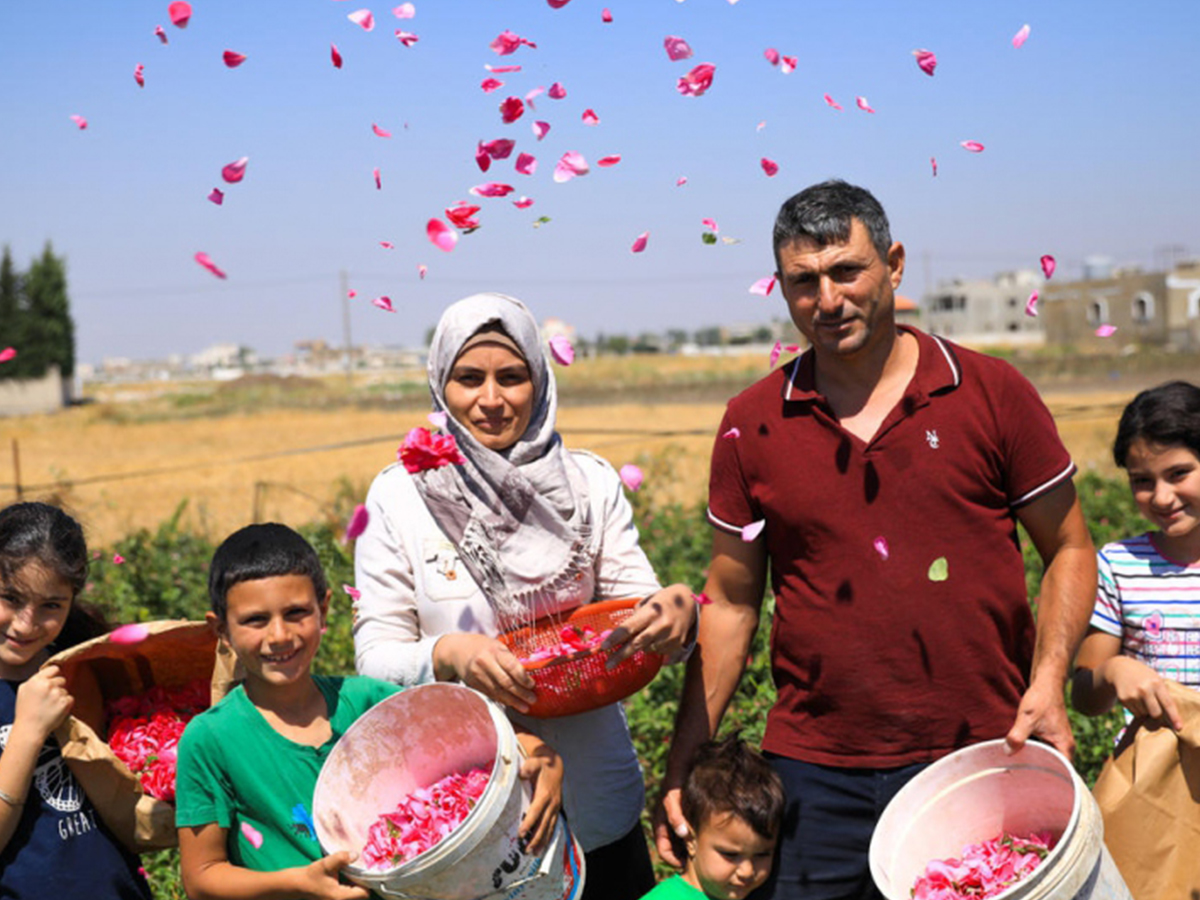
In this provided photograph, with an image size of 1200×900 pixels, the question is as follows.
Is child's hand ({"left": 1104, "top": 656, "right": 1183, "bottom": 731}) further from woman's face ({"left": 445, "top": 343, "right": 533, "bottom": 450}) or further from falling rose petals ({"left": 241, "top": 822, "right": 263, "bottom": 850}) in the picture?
falling rose petals ({"left": 241, "top": 822, "right": 263, "bottom": 850})

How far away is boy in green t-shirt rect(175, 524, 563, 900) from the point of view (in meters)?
2.21

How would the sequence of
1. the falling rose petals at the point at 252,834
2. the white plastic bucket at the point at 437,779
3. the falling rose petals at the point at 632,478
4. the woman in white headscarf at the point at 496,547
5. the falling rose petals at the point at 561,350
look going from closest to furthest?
the white plastic bucket at the point at 437,779 < the falling rose petals at the point at 252,834 < the woman in white headscarf at the point at 496,547 < the falling rose petals at the point at 561,350 < the falling rose petals at the point at 632,478

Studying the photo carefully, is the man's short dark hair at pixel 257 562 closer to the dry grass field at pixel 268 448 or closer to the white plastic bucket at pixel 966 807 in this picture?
the white plastic bucket at pixel 966 807

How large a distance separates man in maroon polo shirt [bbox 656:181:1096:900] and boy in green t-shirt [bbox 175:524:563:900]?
0.58 metres

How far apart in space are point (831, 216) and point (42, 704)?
1.71 m

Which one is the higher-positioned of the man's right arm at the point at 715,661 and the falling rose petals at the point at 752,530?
the falling rose petals at the point at 752,530

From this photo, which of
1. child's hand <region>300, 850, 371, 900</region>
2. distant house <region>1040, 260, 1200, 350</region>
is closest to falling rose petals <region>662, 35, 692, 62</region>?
child's hand <region>300, 850, 371, 900</region>

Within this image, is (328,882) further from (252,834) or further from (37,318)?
(37,318)

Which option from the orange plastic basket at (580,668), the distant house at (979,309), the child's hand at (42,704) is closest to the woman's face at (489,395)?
the orange plastic basket at (580,668)

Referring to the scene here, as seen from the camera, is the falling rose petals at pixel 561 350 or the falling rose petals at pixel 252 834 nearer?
the falling rose petals at pixel 252 834

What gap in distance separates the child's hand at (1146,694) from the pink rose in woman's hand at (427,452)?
134cm

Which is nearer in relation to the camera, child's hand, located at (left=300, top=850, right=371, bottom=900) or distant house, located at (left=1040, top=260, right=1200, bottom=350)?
child's hand, located at (left=300, top=850, right=371, bottom=900)

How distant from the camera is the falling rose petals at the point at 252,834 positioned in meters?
2.24

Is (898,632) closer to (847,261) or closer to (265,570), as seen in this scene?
(847,261)
